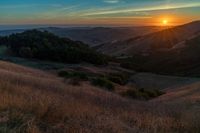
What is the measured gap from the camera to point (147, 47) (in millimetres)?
158625

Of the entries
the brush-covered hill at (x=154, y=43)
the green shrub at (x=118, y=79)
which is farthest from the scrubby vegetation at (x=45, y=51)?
the brush-covered hill at (x=154, y=43)

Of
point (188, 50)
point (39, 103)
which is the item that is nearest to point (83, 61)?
point (188, 50)

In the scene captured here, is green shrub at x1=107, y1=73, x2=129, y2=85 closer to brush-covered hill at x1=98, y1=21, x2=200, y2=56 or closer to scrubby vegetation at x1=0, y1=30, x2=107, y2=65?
scrubby vegetation at x1=0, y1=30, x2=107, y2=65

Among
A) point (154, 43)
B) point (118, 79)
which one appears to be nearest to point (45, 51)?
point (118, 79)

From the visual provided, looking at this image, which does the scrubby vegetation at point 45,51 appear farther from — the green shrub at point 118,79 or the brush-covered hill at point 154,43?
the brush-covered hill at point 154,43

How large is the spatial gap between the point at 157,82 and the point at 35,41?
140ft

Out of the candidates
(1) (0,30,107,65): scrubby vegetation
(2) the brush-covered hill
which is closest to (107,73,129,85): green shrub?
(1) (0,30,107,65): scrubby vegetation

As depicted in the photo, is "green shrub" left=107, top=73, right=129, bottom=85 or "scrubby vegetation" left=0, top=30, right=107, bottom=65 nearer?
"green shrub" left=107, top=73, right=129, bottom=85

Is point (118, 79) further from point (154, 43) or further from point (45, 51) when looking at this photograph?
point (154, 43)

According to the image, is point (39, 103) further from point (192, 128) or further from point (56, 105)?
point (192, 128)

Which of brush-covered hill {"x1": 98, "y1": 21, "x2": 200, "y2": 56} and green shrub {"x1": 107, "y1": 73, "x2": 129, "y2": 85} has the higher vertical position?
green shrub {"x1": 107, "y1": 73, "x2": 129, "y2": 85}

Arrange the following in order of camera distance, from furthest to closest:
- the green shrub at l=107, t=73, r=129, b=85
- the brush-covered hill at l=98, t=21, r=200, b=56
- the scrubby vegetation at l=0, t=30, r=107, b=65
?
the brush-covered hill at l=98, t=21, r=200, b=56 < the scrubby vegetation at l=0, t=30, r=107, b=65 < the green shrub at l=107, t=73, r=129, b=85

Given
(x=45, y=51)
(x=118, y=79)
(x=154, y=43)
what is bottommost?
(x=154, y=43)

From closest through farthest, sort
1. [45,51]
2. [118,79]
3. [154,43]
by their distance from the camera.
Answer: [118,79], [45,51], [154,43]
